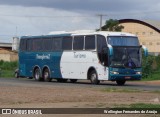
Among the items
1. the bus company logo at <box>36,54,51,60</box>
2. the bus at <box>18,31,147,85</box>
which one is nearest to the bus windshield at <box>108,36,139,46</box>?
the bus at <box>18,31,147,85</box>

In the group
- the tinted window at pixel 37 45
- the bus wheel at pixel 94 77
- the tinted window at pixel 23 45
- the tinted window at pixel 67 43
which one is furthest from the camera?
the tinted window at pixel 23 45

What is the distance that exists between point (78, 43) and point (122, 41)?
3.39m

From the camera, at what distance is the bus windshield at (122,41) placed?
112 ft

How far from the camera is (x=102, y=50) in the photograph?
3428 cm

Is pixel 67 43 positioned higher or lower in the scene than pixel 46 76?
higher

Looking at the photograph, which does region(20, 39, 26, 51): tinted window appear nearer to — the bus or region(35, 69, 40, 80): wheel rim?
the bus

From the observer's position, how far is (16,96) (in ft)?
69.0

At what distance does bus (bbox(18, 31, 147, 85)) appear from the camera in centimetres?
3425

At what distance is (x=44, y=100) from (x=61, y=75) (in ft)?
62.7

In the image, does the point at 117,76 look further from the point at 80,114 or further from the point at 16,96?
the point at 80,114

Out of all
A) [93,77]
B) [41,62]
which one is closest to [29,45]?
[41,62]

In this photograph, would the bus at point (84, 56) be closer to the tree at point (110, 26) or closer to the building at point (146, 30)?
the tree at point (110, 26)

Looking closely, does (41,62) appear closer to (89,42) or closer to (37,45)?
(37,45)

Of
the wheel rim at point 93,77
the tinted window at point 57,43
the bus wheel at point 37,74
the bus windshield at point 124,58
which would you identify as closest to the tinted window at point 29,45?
the bus wheel at point 37,74
